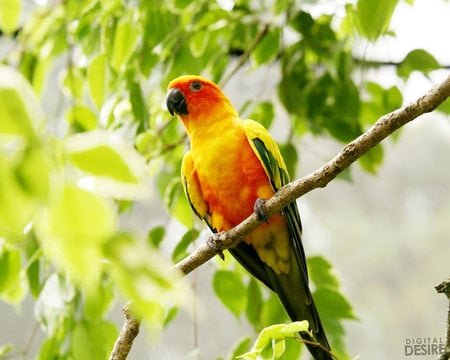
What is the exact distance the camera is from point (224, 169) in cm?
215

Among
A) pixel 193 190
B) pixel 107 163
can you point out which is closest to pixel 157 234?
pixel 193 190

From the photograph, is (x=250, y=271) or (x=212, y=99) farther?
(x=212, y=99)

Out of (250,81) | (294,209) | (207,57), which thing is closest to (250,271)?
(294,209)

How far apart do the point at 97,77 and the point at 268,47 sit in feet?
2.04

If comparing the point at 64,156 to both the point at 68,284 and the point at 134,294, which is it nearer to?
the point at 134,294

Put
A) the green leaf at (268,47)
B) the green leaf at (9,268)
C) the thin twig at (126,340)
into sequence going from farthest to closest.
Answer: the green leaf at (268,47)
the green leaf at (9,268)
the thin twig at (126,340)

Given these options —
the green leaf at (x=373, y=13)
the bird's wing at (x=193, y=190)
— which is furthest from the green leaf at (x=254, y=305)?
the green leaf at (x=373, y=13)

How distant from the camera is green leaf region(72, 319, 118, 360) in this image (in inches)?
71.9

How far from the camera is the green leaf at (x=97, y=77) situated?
2.05 meters

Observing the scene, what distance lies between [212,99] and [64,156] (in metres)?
1.91

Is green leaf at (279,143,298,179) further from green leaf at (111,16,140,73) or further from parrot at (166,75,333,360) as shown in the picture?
green leaf at (111,16,140,73)

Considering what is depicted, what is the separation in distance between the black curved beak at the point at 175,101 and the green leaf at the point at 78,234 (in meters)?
1.87

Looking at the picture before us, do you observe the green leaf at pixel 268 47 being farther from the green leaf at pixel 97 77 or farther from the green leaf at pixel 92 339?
the green leaf at pixel 92 339

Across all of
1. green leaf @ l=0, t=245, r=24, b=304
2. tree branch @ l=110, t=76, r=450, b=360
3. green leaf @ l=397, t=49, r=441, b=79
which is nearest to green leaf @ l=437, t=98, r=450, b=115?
green leaf @ l=397, t=49, r=441, b=79
